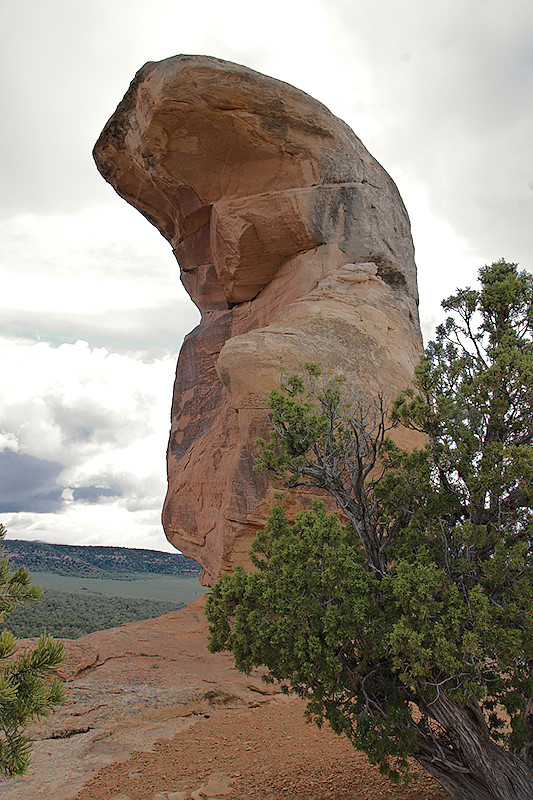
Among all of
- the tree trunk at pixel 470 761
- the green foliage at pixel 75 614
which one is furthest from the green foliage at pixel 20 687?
the green foliage at pixel 75 614

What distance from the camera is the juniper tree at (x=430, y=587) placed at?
19.5ft

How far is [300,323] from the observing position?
1278cm

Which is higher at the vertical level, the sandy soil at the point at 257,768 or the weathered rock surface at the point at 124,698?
the weathered rock surface at the point at 124,698

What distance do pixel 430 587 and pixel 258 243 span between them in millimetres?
11741

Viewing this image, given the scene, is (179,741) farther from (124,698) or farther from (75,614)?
(75,614)

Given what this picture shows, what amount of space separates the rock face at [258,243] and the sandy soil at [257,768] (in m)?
3.43

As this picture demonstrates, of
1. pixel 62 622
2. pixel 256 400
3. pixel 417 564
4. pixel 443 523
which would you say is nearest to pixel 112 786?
pixel 417 564

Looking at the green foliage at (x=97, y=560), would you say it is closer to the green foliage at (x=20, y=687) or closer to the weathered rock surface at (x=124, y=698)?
the weathered rock surface at (x=124, y=698)

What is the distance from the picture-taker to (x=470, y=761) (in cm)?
618

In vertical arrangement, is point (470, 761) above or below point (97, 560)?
below

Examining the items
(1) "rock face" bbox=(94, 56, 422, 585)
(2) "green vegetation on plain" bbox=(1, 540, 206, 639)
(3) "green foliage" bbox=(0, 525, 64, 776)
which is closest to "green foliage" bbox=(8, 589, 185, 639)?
(2) "green vegetation on plain" bbox=(1, 540, 206, 639)

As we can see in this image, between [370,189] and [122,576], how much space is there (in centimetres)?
4514

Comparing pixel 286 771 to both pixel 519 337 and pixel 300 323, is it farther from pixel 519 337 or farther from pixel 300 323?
pixel 300 323

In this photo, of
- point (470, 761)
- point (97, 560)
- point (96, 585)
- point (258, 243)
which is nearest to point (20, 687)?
point (470, 761)
